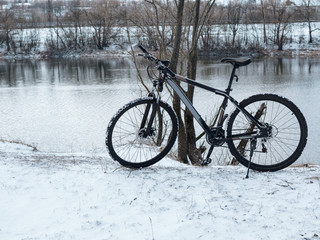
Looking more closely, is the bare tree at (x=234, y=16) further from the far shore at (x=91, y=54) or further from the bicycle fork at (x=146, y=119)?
the bicycle fork at (x=146, y=119)

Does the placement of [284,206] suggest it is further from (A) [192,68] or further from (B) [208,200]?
(A) [192,68]

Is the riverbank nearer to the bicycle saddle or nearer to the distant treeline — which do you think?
the distant treeline

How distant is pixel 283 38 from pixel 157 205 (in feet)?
142

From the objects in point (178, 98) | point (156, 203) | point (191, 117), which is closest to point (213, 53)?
point (191, 117)

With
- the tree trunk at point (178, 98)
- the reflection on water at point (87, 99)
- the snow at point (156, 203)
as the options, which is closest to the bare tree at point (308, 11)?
the reflection on water at point (87, 99)

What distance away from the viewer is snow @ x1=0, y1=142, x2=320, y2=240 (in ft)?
8.92

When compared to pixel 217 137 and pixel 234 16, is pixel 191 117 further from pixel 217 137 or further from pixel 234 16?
pixel 234 16

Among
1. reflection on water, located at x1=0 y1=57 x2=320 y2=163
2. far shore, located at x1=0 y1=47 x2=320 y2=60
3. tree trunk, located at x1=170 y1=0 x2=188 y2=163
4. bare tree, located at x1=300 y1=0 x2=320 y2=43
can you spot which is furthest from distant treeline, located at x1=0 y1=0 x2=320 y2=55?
→ tree trunk, located at x1=170 y1=0 x2=188 y2=163

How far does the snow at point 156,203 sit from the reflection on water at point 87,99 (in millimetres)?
4947

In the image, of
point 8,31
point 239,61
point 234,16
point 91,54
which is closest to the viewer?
point 239,61

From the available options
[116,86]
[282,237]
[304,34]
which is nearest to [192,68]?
[282,237]

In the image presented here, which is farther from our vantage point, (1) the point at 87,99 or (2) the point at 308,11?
(2) the point at 308,11

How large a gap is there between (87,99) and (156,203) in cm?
1693

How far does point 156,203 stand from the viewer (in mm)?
3135
